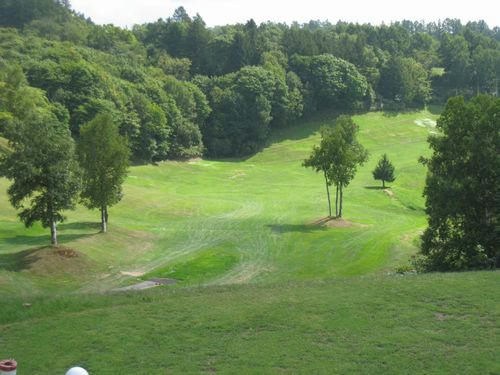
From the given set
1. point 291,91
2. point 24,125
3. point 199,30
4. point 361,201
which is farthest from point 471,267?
point 199,30

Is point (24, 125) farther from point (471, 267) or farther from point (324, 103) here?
point (324, 103)

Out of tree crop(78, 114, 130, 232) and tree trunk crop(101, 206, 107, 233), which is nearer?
tree crop(78, 114, 130, 232)

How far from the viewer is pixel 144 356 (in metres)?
18.5

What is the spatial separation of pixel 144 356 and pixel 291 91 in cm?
11376

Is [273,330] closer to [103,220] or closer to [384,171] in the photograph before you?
[103,220]

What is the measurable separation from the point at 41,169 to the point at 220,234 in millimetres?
18880

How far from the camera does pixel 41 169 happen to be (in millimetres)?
38469

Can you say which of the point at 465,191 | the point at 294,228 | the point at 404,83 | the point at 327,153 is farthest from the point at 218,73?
the point at 465,191

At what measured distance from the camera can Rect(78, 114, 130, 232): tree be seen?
4825cm

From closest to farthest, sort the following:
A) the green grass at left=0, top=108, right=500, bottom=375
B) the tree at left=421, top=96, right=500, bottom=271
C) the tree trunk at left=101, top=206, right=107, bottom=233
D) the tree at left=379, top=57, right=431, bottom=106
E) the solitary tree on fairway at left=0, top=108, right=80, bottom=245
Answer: the green grass at left=0, top=108, right=500, bottom=375 → the tree at left=421, top=96, right=500, bottom=271 → the solitary tree on fairway at left=0, top=108, right=80, bottom=245 → the tree trunk at left=101, top=206, right=107, bottom=233 → the tree at left=379, top=57, right=431, bottom=106

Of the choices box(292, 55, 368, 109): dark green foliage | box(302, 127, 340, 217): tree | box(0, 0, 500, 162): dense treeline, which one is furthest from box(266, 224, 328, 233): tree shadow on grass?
box(292, 55, 368, 109): dark green foliage

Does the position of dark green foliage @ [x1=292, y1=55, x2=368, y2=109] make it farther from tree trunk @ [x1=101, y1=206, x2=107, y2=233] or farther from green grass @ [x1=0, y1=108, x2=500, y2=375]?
tree trunk @ [x1=101, y1=206, x2=107, y2=233]

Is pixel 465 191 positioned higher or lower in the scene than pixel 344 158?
lower

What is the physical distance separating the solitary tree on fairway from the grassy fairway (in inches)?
129
